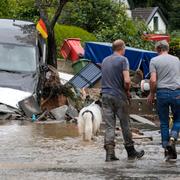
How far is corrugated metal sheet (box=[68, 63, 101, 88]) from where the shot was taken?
25094 mm

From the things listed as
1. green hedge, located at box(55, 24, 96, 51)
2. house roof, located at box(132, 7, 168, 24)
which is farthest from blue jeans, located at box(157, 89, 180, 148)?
house roof, located at box(132, 7, 168, 24)

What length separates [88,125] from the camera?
12367 millimetres

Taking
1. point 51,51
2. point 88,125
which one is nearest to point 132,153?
point 88,125

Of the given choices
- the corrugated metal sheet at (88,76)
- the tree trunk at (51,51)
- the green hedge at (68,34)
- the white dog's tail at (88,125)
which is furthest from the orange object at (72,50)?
the white dog's tail at (88,125)

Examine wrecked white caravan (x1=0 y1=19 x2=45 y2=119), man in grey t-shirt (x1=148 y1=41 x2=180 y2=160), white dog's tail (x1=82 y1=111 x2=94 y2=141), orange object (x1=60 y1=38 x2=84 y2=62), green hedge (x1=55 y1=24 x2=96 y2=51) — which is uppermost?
green hedge (x1=55 y1=24 x2=96 y2=51)

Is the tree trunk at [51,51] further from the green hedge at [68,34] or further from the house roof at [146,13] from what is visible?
the house roof at [146,13]

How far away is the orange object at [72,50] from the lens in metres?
31.9

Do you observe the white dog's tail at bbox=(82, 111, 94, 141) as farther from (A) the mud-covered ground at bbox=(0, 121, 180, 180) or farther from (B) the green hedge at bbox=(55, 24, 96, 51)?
(B) the green hedge at bbox=(55, 24, 96, 51)

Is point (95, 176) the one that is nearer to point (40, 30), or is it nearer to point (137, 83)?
point (40, 30)

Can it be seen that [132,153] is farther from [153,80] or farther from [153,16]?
[153,16]

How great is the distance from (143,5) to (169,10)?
6.68 m

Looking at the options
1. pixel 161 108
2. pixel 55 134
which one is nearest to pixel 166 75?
pixel 161 108

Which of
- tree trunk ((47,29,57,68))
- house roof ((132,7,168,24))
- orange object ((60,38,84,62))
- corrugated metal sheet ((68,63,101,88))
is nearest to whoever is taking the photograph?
tree trunk ((47,29,57,68))

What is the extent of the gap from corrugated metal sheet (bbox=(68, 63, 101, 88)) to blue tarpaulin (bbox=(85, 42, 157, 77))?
125 inches
